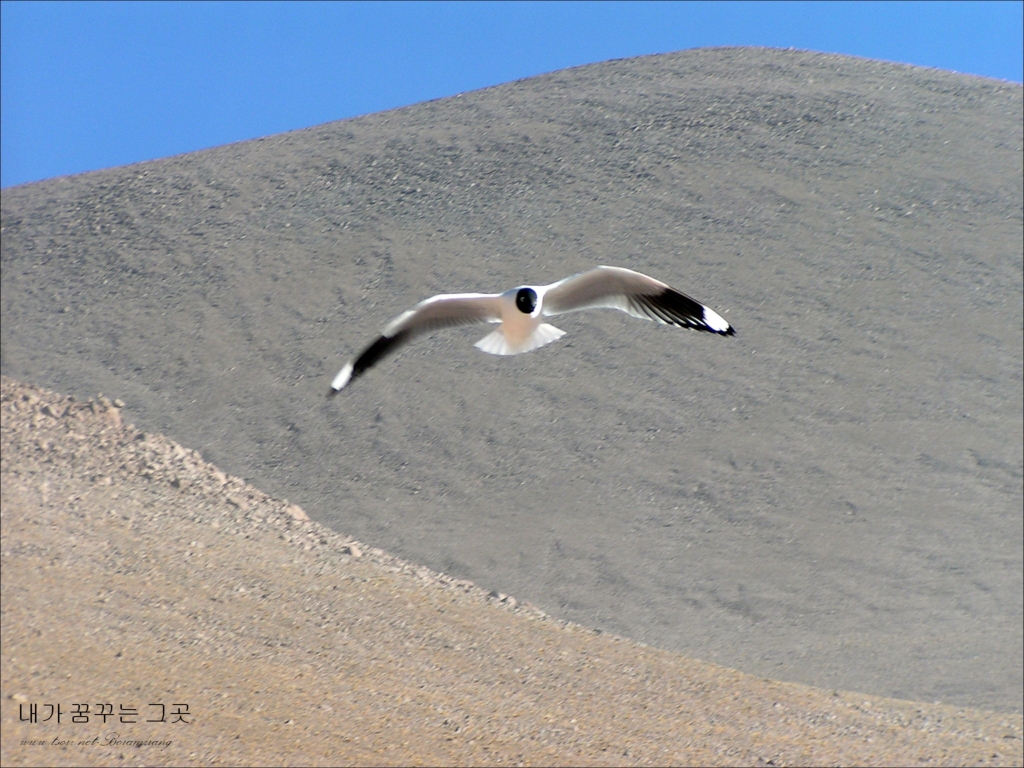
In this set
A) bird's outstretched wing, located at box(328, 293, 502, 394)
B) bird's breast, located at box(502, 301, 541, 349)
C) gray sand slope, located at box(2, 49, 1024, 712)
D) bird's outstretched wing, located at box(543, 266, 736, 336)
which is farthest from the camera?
gray sand slope, located at box(2, 49, 1024, 712)

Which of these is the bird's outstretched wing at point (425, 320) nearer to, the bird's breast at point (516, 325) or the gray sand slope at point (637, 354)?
the bird's breast at point (516, 325)

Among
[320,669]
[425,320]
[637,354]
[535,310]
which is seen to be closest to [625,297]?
[535,310]

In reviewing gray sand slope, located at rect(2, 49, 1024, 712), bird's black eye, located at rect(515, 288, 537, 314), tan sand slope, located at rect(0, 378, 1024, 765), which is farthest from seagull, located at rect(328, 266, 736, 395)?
gray sand slope, located at rect(2, 49, 1024, 712)

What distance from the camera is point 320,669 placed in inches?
403

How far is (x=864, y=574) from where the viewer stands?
12.8 m

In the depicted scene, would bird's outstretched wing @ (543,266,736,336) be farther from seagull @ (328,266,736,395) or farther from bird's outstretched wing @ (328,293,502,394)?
bird's outstretched wing @ (328,293,502,394)

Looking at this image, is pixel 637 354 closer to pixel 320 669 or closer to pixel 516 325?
pixel 320 669

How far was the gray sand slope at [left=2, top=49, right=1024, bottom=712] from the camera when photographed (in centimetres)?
1257

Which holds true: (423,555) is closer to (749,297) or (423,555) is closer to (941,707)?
(941,707)

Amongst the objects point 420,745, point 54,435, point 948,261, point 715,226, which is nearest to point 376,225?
point 715,226

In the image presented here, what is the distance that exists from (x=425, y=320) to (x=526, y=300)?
0.86 meters

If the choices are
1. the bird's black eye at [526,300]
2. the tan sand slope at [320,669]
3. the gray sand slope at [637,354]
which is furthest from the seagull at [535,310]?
the gray sand slope at [637,354]

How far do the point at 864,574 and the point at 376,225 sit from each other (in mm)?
8945

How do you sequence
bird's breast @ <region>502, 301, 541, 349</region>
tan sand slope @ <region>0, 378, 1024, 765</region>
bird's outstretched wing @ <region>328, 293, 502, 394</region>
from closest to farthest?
bird's breast @ <region>502, 301, 541, 349</region>
bird's outstretched wing @ <region>328, 293, 502, 394</region>
tan sand slope @ <region>0, 378, 1024, 765</region>
